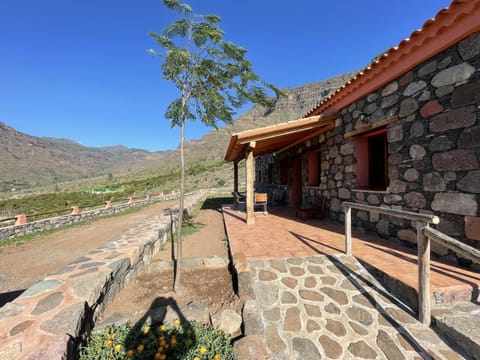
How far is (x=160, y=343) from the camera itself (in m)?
2.00

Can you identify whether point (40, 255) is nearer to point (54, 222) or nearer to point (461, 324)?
point (54, 222)

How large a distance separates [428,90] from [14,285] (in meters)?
8.60

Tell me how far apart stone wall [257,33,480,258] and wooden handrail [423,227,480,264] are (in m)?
1.38

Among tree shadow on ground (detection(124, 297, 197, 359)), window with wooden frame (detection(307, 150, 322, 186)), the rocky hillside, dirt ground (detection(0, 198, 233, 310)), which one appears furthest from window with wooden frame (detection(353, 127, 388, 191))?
the rocky hillside

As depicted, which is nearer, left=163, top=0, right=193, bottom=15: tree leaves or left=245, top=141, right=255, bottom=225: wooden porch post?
left=163, top=0, right=193, bottom=15: tree leaves

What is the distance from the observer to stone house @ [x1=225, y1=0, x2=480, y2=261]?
108 inches

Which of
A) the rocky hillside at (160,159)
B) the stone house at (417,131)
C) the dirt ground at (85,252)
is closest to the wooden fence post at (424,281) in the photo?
the stone house at (417,131)

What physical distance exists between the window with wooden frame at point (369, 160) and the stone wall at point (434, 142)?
0.39 m

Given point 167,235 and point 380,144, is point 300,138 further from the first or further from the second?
point 167,235

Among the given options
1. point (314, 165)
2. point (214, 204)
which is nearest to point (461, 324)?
point (314, 165)

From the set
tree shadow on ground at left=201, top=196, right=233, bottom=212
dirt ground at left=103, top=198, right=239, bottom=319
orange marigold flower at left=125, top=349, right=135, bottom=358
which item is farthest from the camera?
tree shadow on ground at left=201, top=196, right=233, bottom=212

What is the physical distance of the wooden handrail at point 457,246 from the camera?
1.69 meters

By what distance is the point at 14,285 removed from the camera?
4.30 meters

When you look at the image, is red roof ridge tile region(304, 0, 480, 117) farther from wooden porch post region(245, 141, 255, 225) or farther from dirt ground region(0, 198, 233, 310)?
dirt ground region(0, 198, 233, 310)
